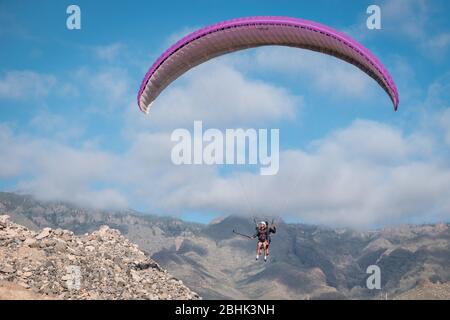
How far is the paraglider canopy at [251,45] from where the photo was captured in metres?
26.4

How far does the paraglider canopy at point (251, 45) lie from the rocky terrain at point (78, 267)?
1234 centimetres

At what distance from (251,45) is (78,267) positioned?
18881 mm

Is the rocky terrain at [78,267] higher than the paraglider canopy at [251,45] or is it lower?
lower

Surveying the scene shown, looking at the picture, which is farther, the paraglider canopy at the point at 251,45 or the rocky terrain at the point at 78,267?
the rocky terrain at the point at 78,267

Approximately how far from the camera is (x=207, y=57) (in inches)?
1171

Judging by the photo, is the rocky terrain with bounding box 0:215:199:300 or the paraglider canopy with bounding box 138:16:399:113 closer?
the paraglider canopy with bounding box 138:16:399:113

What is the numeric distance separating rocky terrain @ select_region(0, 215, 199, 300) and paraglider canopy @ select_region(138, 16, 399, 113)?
1234 centimetres

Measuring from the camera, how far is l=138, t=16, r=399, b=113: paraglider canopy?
86.6 feet

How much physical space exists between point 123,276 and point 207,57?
56.8 feet

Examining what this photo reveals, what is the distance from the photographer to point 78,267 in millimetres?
34375

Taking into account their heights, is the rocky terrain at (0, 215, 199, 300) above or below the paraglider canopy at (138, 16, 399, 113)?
below
